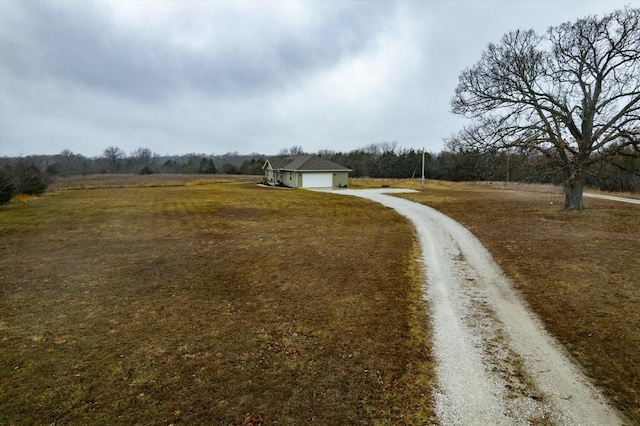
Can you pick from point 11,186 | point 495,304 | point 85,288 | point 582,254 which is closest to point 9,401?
point 85,288

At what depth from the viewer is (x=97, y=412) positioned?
393cm

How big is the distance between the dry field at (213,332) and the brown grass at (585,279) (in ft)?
7.88

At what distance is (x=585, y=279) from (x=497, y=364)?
16.6ft

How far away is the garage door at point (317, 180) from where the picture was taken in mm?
38844

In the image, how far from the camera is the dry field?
4.07 metres

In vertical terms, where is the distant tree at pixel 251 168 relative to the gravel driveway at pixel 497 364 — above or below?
above

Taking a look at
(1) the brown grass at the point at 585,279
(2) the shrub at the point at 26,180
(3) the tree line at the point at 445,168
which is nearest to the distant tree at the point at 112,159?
Result: (3) the tree line at the point at 445,168

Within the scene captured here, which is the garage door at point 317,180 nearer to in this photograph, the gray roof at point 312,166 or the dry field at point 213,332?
the gray roof at point 312,166

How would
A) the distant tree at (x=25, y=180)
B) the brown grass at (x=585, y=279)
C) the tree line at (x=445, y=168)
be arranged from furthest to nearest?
the distant tree at (x=25, y=180), the tree line at (x=445, y=168), the brown grass at (x=585, y=279)

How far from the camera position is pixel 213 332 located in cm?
589

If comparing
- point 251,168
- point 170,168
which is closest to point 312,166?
point 251,168

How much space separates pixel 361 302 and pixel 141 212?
17386 millimetres

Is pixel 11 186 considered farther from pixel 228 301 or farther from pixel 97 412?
pixel 97 412

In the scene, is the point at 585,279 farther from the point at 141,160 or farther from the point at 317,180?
the point at 141,160
